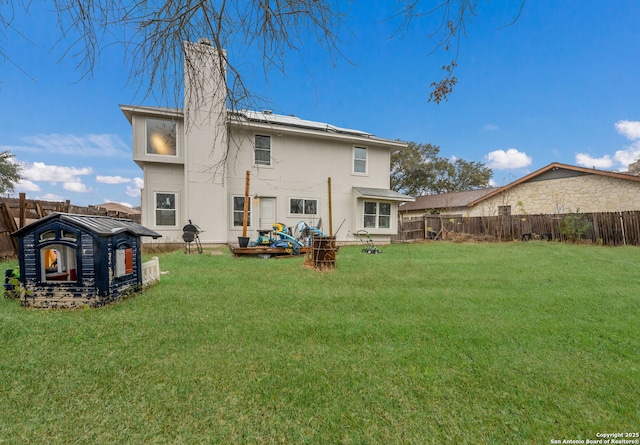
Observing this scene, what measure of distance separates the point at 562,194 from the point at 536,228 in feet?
16.4

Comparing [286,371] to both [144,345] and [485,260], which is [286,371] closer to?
[144,345]

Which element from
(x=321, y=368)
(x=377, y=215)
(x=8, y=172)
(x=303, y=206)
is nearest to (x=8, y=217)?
(x=321, y=368)

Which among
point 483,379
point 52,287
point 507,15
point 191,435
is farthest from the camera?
point 52,287

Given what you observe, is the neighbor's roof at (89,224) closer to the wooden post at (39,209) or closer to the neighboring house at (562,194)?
the wooden post at (39,209)

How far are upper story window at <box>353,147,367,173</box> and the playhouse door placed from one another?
4.40m

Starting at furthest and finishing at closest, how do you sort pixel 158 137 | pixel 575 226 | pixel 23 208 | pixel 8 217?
1. pixel 575 226
2. pixel 158 137
3. pixel 23 208
4. pixel 8 217

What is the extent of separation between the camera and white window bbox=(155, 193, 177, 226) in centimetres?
1023

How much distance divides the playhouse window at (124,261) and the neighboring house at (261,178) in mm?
5037

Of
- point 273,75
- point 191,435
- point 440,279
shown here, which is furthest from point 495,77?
point 191,435

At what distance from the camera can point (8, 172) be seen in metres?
20.7

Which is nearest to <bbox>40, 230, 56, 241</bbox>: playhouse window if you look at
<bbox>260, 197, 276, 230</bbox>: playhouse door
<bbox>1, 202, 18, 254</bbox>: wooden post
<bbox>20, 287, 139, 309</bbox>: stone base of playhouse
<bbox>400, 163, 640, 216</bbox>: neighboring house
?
<bbox>20, 287, 139, 309</bbox>: stone base of playhouse

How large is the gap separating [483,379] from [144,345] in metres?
3.15

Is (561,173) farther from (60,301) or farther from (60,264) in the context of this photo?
(60,264)

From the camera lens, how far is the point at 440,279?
569 cm
